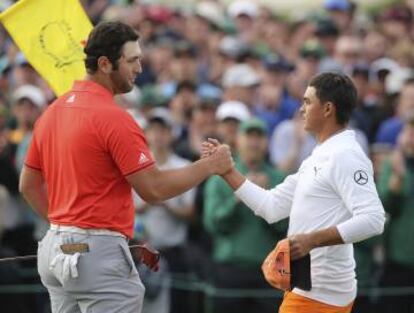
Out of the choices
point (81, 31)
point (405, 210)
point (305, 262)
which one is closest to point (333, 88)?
point (305, 262)

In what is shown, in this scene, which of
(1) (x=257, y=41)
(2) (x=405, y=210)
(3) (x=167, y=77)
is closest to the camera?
(2) (x=405, y=210)

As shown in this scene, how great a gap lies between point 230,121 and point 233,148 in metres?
0.40

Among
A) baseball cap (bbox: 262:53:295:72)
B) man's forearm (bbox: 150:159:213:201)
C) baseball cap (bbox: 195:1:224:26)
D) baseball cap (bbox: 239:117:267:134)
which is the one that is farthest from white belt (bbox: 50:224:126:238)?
baseball cap (bbox: 195:1:224:26)

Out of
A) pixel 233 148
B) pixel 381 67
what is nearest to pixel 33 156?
pixel 233 148

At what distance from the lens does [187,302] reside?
464 inches

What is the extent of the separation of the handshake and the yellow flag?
1.22 metres

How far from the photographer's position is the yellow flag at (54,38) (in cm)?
800

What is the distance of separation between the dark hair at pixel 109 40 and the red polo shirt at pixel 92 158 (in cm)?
19

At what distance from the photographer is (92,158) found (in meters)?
6.82

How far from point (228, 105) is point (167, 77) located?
92.3 inches

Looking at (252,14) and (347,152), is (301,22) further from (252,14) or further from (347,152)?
(347,152)

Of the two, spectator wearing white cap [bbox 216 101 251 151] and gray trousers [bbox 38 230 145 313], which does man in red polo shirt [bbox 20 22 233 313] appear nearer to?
gray trousers [bbox 38 230 145 313]

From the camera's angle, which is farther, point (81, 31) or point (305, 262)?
point (81, 31)

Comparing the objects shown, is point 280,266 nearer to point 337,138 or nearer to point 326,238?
point 326,238
